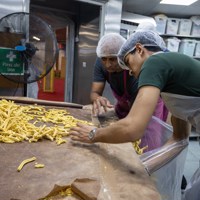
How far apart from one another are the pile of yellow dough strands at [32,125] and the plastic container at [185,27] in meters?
3.62

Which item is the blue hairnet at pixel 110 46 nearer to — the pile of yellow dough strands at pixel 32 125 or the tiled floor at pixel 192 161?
the pile of yellow dough strands at pixel 32 125

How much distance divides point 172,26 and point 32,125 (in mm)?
3870

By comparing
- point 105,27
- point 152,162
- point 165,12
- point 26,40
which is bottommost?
point 152,162

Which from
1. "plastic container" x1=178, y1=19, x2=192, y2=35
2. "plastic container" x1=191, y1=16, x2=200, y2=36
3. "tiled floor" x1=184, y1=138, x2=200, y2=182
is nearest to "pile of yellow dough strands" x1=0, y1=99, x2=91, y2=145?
"tiled floor" x1=184, y1=138, x2=200, y2=182

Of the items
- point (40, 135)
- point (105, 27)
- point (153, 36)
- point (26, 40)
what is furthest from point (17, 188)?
point (105, 27)

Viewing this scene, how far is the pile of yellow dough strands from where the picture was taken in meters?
1.12

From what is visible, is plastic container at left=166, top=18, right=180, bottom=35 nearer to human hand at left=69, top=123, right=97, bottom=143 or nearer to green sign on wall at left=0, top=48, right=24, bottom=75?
green sign on wall at left=0, top=48, right=24, bottom=75

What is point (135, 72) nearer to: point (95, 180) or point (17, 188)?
point (95, 180)

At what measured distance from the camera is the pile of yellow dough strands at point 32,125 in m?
1.12

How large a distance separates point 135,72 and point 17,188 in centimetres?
75

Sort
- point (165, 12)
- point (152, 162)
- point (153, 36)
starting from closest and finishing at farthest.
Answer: point (152, 162) → point (153, 36) → point (165, 12)

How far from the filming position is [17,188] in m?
0.70

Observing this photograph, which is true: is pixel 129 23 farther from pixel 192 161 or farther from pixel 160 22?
pixel 192 161

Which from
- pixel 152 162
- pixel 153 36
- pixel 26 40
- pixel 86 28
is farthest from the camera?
pixel 86 28
